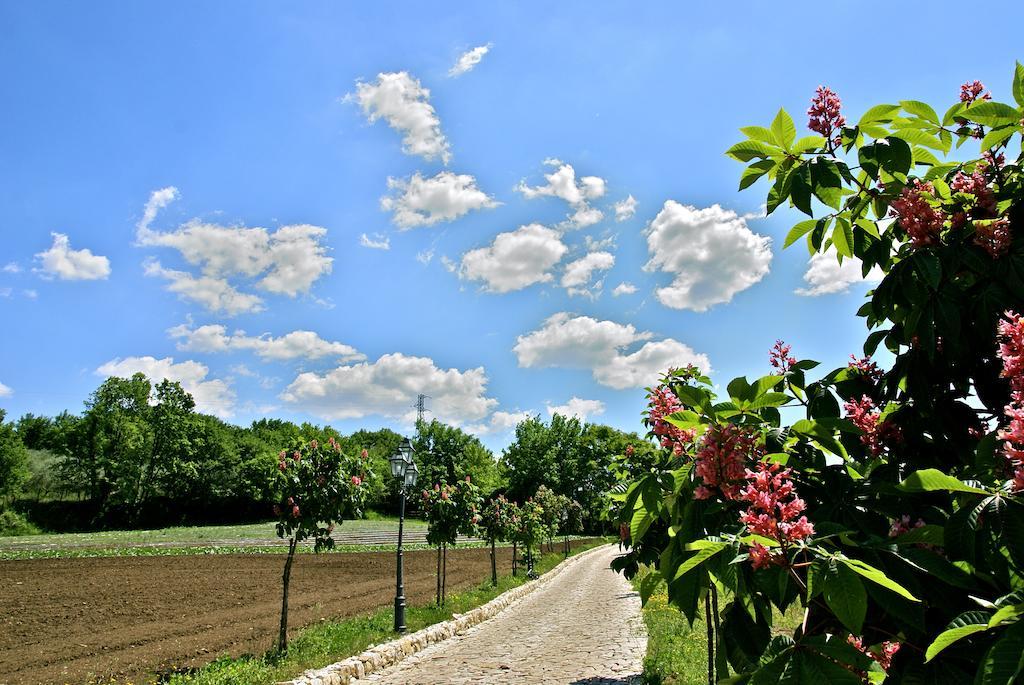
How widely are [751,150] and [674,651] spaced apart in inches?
389

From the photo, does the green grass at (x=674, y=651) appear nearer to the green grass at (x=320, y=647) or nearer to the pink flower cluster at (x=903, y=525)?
the pink flower cluster at (x=903, y=525)

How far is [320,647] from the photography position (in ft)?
32.6

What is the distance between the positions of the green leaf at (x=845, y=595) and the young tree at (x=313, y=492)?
10.0 meters

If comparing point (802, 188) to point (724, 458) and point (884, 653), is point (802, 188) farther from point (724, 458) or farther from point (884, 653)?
point (884, 653)

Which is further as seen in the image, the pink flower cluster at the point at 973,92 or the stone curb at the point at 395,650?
the stone curb at the point at 395,650

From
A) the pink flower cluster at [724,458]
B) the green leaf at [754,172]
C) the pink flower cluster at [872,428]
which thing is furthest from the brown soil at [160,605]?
the green leaf at [754,172]

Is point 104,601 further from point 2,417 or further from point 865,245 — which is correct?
point 2,417

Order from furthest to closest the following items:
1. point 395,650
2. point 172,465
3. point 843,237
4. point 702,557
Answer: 1. point 172,465
2. point 395,650
3. point 843,237
4. point 702,557

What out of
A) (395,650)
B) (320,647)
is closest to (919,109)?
(395,650)

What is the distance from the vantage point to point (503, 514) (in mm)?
22234

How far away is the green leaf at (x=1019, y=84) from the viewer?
2092 mm

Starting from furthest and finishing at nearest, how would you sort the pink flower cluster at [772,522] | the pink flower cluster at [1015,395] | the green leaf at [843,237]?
the green leaf at [843,237] < the pink flower cluster at [772,522] < the pink flower cluster at [1015,395]

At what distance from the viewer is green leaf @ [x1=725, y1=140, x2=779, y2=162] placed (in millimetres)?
2211

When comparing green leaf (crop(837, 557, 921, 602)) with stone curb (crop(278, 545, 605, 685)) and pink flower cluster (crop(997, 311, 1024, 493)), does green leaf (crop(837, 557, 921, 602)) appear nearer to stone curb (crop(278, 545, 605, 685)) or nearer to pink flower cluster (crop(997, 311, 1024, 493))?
pink flower cluster (crop(997, 311, 1024, 493))
